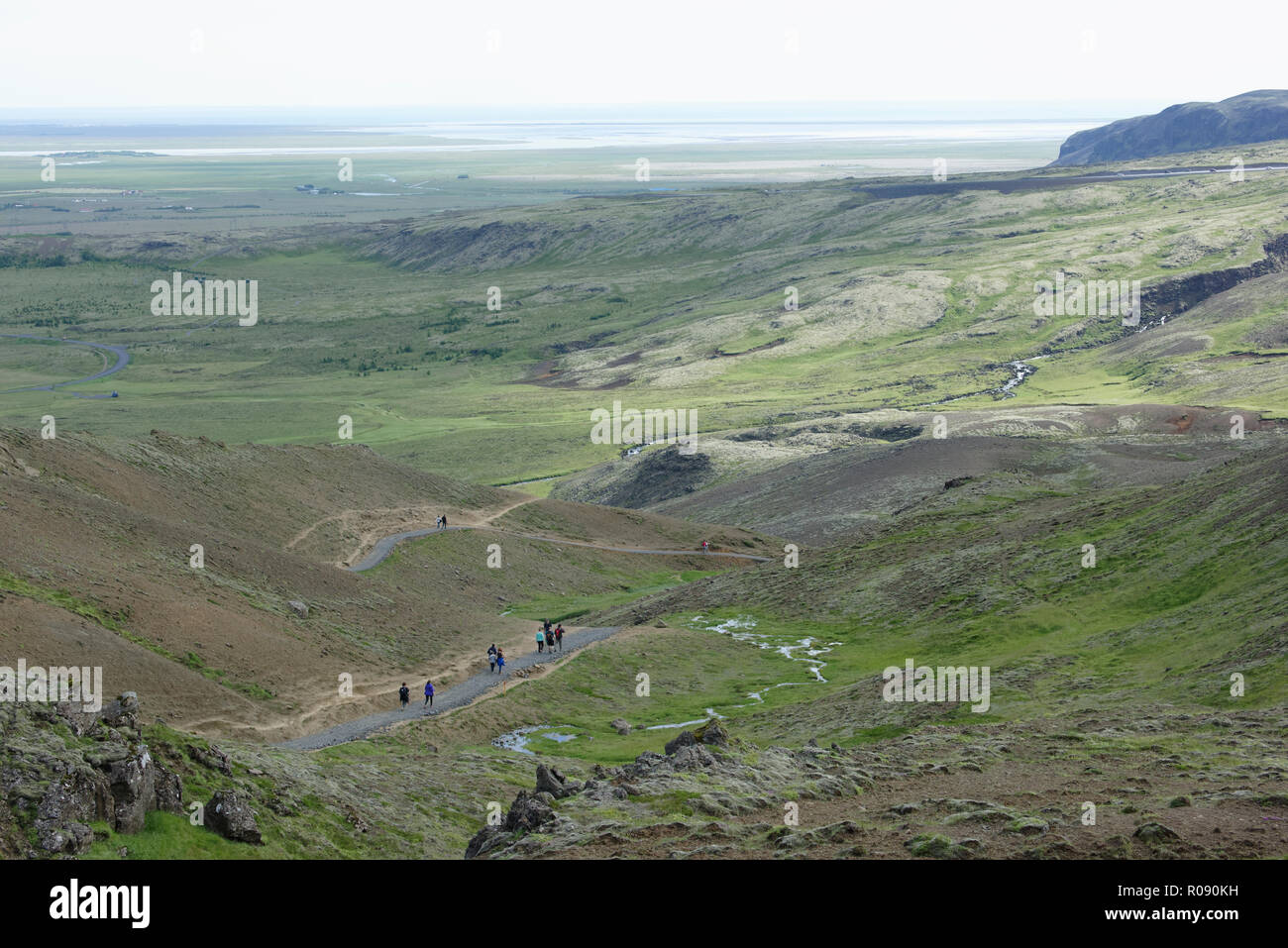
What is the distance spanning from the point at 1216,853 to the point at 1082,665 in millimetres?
28549

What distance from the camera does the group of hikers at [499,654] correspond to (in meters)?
53.3

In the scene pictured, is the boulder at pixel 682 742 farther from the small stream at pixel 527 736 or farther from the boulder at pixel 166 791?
the boulder at pixel 166 791

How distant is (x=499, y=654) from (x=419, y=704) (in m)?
6.24

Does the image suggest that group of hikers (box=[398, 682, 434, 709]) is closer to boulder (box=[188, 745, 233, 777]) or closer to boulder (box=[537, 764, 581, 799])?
boulder (box=[537, 764, 581, 799])

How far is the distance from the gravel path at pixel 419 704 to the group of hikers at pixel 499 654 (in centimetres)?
32

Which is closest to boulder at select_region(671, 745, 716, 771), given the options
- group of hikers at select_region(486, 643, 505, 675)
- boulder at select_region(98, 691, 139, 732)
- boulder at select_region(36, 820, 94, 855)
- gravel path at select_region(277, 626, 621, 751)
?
gravel path at select_region(277, 626, 621, 751)

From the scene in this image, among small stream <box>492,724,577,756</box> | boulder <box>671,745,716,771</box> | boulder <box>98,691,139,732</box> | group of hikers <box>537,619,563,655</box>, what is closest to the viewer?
boulder <box>98,691,139,732</box>

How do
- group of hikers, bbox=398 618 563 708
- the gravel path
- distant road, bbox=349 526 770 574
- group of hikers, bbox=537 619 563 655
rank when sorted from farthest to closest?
distant road, bbox=349 526 770 574 → group of hikers, bbox=537 619 563 655 → group of hikers, bbox=398 618 563 708 → the gravel path

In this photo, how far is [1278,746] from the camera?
118 ft

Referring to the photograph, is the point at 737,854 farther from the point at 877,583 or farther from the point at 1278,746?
the point at 877,583

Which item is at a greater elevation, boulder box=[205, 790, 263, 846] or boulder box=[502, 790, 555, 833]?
boulder box=[205, 790, 263, 846]

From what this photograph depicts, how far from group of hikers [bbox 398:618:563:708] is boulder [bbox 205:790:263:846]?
21957mm

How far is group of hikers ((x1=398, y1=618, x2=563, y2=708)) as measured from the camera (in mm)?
53312

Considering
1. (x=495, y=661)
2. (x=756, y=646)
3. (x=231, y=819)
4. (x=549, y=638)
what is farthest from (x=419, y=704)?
(x=231, y=819)
